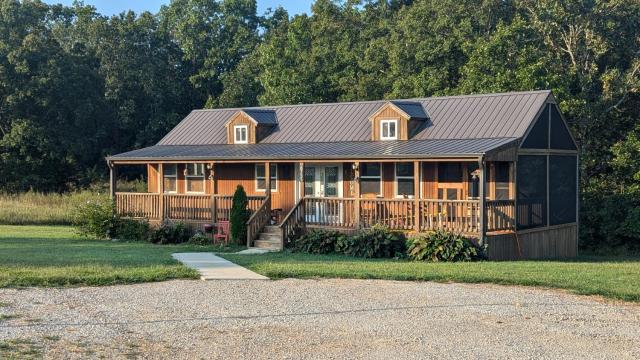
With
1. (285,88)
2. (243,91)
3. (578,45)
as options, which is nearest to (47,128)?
(243,91)

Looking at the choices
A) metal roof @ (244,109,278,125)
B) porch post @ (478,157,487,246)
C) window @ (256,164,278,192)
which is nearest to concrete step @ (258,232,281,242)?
window @ (256,164,278,192)

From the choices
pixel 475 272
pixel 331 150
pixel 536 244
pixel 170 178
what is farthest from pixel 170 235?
pixel 475 272

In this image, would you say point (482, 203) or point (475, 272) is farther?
point (482, 203)

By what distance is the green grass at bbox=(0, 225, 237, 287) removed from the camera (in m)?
13.8

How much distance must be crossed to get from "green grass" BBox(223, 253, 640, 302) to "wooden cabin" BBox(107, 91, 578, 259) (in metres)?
2.79

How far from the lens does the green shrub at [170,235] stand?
23812 millimetres

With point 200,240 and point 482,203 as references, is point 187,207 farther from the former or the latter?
point 482,203

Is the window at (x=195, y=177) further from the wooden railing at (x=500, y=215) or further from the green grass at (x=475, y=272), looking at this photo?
the wooden railing at (x=500, y=215)

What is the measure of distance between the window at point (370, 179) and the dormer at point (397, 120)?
1.02 meters

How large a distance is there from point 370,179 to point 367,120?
8.37ft

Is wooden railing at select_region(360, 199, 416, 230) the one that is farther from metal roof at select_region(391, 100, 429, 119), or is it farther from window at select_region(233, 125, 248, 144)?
window at select_region(233, 125, 248, 144)

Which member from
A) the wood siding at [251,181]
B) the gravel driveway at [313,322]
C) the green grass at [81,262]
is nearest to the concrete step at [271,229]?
the green grass at [81,262]

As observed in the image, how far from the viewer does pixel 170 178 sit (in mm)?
28359

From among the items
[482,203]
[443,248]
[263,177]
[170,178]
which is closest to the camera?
[443,248]
